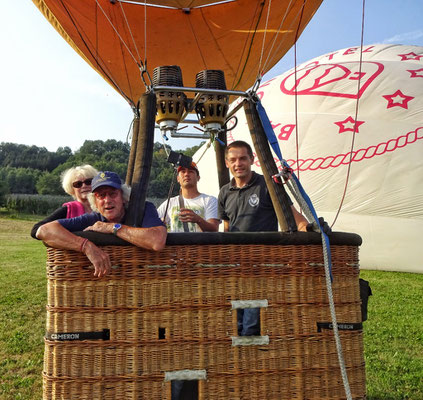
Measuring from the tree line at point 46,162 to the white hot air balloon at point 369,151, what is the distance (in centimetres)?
3356

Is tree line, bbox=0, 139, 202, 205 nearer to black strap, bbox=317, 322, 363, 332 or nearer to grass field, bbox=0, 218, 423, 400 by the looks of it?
grass field, bbox=0, 218, 423, 400

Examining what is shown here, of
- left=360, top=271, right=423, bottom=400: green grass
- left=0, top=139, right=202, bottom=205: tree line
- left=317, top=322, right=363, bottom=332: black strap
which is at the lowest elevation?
left=360, top=271, right=423, bottom=400: green grass

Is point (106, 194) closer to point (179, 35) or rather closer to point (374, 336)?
point (179, 35)

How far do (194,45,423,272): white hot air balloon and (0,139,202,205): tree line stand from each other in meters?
33.6

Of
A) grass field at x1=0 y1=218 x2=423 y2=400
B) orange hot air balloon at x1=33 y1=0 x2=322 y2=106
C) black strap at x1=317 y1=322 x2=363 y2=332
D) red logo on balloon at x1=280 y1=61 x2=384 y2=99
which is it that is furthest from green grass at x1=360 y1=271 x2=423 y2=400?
red logo on balloon at x1=280 y1=61 x2=384 y2=99

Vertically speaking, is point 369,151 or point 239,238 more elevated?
point 369,151

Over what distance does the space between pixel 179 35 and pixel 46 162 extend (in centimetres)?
7221

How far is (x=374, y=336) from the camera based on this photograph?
315 centimetres

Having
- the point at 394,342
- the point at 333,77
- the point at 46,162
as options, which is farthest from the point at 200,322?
the point at 46,162

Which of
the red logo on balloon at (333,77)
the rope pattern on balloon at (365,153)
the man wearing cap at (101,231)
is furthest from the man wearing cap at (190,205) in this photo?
the red logo on balloon at (333,77)

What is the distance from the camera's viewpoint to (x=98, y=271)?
136 centimetres

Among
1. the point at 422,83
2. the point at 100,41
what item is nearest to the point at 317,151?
the point at 422,83

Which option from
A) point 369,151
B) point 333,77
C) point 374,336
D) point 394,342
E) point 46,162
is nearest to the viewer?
point 394,342

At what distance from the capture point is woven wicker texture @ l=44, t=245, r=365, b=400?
138 centimetres
